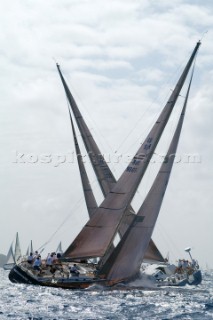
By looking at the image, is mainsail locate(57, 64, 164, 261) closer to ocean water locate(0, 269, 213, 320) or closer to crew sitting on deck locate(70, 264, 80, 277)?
ocean water locate(0, 269, 213, 320)

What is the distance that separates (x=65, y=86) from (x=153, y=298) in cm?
1776

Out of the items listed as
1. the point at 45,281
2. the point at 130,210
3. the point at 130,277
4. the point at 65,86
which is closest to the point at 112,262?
the point at 130,277

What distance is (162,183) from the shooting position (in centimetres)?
3516

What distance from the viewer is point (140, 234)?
3419 centimetres

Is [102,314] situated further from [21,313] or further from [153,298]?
[153,298]

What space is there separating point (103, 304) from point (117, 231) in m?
7.30

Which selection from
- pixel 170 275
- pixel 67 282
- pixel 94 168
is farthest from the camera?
pixel 170 275

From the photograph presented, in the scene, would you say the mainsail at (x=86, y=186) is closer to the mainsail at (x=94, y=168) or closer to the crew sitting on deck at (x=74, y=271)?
the mainsail at (x=94, y=168)

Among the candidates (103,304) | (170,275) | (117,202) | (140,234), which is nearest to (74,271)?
(140,234)

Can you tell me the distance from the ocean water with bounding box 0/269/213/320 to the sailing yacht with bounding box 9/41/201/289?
829mm

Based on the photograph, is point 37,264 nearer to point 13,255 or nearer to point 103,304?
point 103,304

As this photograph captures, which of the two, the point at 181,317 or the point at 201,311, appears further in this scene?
the point at 201,311

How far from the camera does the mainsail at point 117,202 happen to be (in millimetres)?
33125

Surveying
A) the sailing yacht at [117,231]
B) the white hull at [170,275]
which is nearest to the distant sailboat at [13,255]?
the white hull at [170,275]
